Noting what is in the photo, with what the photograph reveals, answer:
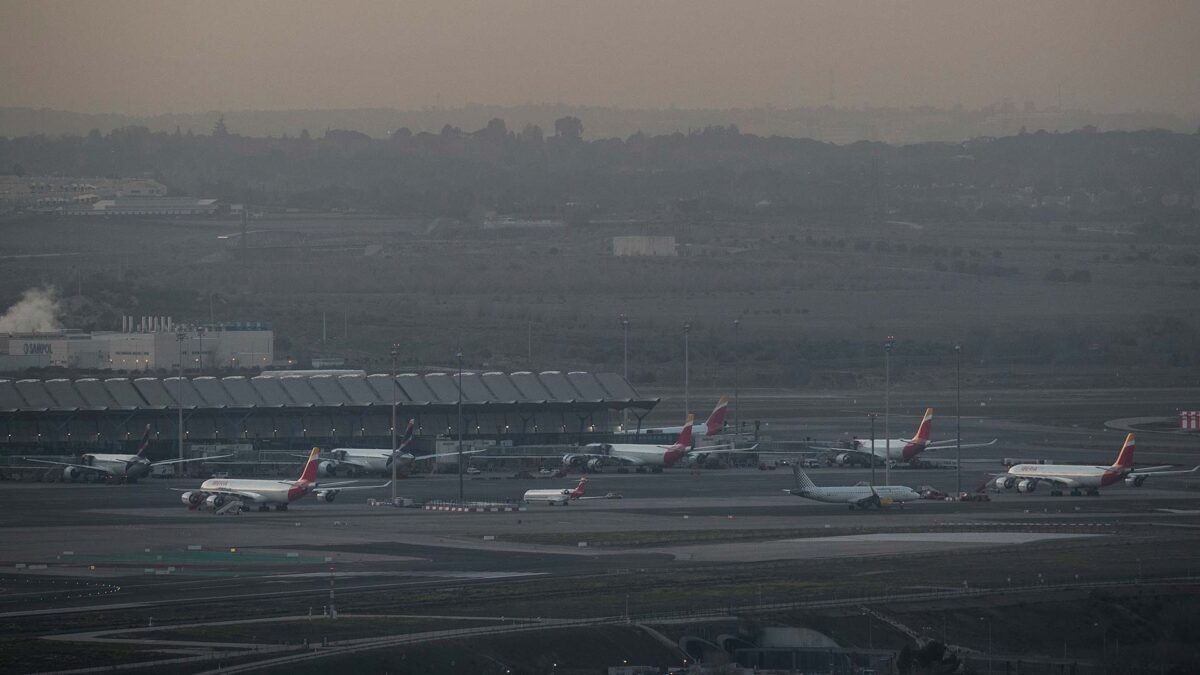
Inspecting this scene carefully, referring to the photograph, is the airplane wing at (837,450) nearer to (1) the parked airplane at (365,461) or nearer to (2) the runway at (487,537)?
(2) the runway at (487,537)

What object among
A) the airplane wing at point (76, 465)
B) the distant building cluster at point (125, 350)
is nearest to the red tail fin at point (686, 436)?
the airplane wing at point (76, 465)

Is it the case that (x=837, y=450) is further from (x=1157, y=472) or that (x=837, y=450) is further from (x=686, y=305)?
(x=686, y=305)

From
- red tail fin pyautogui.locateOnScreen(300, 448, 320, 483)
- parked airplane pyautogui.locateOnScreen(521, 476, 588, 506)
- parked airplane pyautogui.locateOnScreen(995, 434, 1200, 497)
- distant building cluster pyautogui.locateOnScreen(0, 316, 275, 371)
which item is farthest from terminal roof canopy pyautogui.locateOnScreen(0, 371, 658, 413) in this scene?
parked airplane pyautogui.locateOnScreen(995, 434, 1200, 497)

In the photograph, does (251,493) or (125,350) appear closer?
(251,493)

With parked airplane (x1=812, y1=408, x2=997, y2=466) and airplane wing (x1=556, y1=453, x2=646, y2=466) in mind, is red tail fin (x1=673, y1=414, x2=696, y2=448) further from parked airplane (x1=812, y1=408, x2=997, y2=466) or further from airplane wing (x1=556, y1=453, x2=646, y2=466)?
parked airplane (x1=812, y1=408, x2=997, y2=466)

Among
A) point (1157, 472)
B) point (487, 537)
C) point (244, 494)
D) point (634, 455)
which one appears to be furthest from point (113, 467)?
point (1157, 472)

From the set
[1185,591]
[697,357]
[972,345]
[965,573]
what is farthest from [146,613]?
[972,345]

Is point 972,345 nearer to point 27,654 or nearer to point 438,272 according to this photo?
point 438,272
